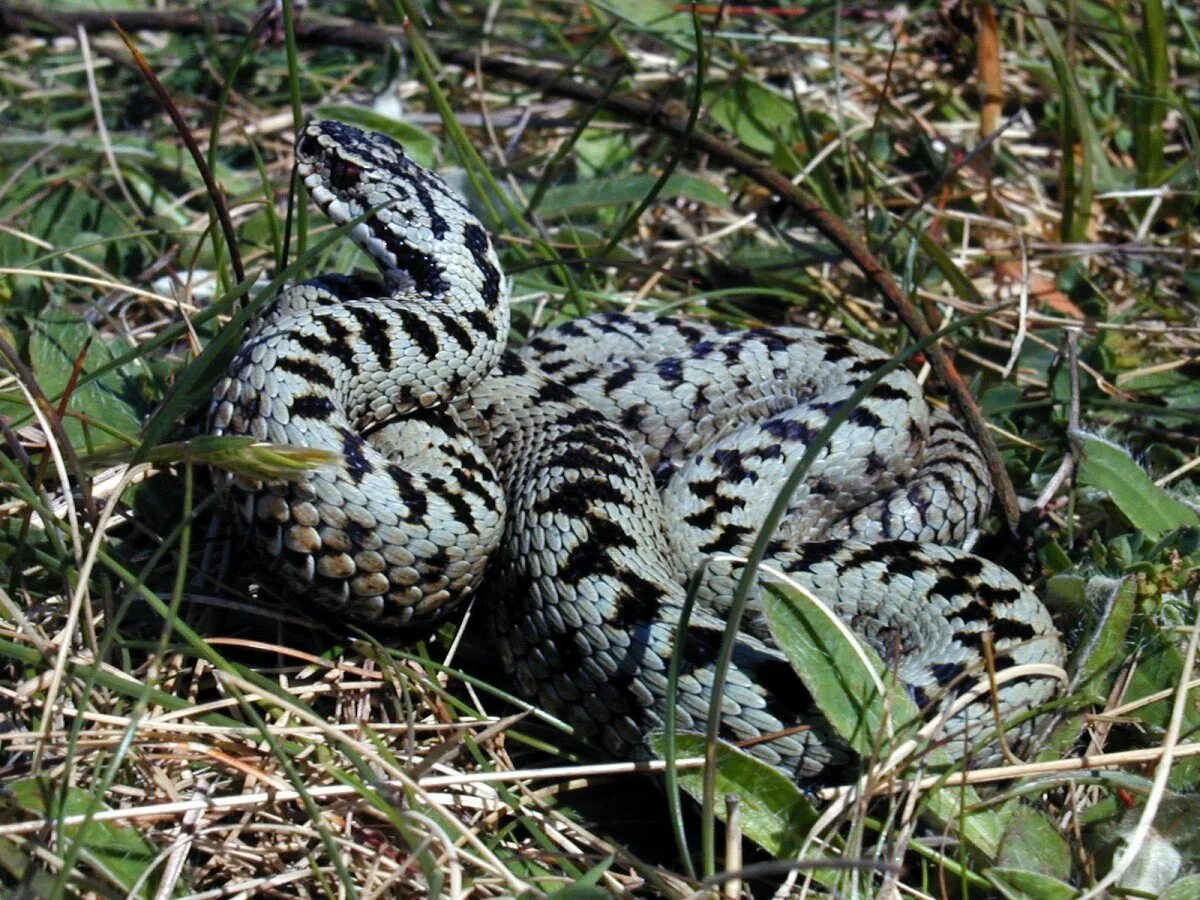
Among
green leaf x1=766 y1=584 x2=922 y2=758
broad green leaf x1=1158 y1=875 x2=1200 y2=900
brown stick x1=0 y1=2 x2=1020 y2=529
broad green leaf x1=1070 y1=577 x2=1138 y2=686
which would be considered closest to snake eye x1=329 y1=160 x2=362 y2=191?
brown stick x1=0 y1=2 x2=1020 y2=529

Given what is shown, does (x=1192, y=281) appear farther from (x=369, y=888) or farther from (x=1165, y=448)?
(x=369, y=888)

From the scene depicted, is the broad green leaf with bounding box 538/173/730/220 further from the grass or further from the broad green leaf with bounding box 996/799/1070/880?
the broad green leaf with bounding box 996/799/1070/880

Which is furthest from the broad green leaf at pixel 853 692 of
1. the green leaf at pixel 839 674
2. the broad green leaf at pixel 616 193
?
the broad green leaf at pixel 616 193

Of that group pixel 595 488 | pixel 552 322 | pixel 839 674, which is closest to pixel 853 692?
pixel 839 674

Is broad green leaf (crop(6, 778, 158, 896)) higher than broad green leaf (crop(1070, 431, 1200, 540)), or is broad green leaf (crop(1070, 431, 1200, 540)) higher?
broad green leaf (crop(1070, 431, 1200, 540))

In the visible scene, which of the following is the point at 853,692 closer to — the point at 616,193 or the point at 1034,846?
the point at 1034,846

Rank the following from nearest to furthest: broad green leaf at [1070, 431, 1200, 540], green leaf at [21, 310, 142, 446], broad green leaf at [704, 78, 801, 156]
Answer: broad green leaf at [1070, 431, 1200, 540] < green leaf at [21, 310, 142, 446] < broad green leaf at [704, 78, 801, 156]
